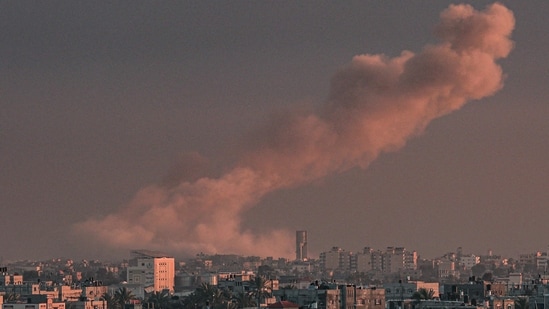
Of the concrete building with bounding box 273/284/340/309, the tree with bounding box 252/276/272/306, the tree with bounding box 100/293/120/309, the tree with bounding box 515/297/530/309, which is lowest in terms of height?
the tree with bounding box 515/297/530/309

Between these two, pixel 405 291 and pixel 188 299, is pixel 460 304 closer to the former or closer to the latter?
pixel 188 299

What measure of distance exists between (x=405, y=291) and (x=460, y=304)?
59.9 meters

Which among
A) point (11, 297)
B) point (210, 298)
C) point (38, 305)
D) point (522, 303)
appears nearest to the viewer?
point (522, 303)

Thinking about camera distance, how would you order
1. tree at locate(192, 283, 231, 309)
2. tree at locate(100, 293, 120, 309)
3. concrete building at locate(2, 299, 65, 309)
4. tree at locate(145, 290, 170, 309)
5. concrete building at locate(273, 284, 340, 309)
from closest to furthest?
concrete building at locate(273, 284, 340, 309) → concrete building at locate(2, 299, 65, 309) → tree at locate(192, 283, 231, 309) → tree at locate(100, 293, 120, 309) → tree at locate(145, 290, 170, 309)

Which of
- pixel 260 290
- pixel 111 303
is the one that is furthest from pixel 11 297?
pixel 260 290

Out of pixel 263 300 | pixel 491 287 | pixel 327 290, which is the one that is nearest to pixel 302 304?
pixel 327 290

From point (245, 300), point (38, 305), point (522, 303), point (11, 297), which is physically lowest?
point (522, 303)

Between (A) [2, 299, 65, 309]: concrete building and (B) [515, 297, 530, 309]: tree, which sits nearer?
(B) [515, 297, 530, 309]: tree

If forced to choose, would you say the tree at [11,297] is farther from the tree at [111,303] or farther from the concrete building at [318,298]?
the concrete building at [318,298]

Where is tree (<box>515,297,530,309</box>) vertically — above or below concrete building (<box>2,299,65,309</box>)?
below

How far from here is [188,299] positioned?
529ft

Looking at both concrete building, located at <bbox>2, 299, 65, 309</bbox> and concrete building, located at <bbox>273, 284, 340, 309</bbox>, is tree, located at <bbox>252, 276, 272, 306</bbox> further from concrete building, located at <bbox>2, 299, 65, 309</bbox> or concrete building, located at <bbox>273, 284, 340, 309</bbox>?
concrete building, located at <bbox>2, 299, 65, 309</bbox>

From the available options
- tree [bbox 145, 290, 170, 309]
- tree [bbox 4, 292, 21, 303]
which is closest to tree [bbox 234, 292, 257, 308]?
tree [bbox 145, 290, 170, 309]

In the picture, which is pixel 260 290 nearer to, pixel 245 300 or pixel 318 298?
pixel 245 300
